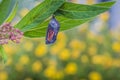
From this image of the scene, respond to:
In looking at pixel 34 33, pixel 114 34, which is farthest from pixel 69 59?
pixel 34 33

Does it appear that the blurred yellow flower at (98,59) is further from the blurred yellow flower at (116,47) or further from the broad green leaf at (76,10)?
the broad green leaf at (76,10)

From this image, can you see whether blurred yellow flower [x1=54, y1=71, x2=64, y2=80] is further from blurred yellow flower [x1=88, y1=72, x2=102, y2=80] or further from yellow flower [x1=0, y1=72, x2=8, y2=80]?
yellow flower [x1=0, y1=72, x2=8, y2=80]

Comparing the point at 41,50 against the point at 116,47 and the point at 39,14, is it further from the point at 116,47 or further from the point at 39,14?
the point at 39,14

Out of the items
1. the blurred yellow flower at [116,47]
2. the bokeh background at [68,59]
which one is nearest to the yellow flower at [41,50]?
the bokeh background at [68,59]

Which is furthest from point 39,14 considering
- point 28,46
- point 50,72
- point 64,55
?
point 28,46

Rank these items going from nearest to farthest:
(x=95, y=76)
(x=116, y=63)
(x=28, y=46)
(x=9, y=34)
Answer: (x=9, y=34) < (x=95, y=76) < (x=116, y=63) < (x=28, y=46)

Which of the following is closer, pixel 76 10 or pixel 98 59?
pixel 76 10
